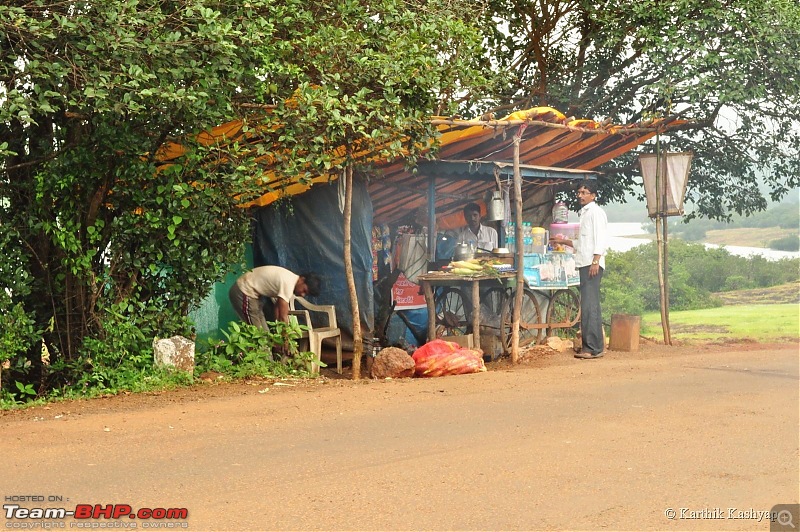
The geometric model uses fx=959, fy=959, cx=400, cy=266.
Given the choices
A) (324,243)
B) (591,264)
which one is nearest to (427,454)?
(591,264)

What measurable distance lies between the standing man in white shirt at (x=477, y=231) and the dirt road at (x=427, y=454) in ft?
11.5

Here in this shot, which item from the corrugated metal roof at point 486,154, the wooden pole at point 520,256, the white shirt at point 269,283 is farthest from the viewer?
the wooden pole at point 520,256

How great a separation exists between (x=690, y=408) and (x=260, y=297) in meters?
4.84

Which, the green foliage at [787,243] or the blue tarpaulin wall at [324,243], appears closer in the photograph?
the blue tarpaulin wall at [324,243]

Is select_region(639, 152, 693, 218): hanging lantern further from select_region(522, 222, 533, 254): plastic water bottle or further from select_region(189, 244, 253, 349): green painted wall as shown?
select_region(189, 244, 253, 349): green painted wall

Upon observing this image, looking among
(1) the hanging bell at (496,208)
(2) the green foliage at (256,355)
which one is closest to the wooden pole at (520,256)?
(1) the hanging bell at (496,208)

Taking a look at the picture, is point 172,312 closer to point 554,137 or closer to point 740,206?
point 554,137

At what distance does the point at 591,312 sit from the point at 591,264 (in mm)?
552

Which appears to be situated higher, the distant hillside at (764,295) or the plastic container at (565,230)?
the plastic container at (565,230)

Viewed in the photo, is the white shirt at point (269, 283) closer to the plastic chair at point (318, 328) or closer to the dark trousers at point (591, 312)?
the plastic chair at point (318, 328)

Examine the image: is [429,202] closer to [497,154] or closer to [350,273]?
[497,154]

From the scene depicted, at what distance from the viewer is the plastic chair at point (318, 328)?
33.7ft

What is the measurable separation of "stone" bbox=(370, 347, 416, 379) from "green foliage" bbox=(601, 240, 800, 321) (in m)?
12.9

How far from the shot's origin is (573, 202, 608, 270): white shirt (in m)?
10.7
